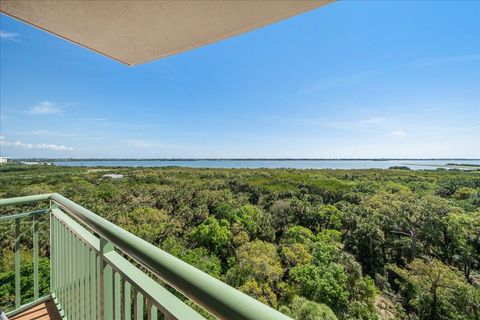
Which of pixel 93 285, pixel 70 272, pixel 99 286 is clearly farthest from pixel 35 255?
pixel 99 286

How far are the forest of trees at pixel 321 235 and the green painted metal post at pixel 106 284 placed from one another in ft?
40.6

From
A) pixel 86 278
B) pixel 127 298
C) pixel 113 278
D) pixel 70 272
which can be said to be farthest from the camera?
pixel 70 272

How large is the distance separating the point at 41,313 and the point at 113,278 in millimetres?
1249

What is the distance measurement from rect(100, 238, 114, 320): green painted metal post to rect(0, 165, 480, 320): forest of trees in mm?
12384

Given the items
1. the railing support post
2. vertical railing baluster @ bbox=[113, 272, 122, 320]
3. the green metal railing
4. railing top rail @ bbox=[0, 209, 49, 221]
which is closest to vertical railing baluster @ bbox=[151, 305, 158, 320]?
the green metal railing

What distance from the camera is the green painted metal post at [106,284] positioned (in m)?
0.94

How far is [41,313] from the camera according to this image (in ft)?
5.34

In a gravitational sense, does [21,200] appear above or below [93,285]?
above

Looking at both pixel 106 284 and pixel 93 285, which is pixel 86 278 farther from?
pixel 106 284

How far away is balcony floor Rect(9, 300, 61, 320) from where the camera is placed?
5.23 feet

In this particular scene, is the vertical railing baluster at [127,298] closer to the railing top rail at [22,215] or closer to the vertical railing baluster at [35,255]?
the railing top rail at [22,215]

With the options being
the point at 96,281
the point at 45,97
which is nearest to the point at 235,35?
the point at 96,281

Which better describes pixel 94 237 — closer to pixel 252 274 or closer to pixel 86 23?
pixel 86 23

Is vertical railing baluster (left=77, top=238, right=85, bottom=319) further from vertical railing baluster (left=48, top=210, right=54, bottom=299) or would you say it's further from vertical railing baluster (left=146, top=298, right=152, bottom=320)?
vertical railing baluster (left=146, top=298, right=152, bottom=320)
